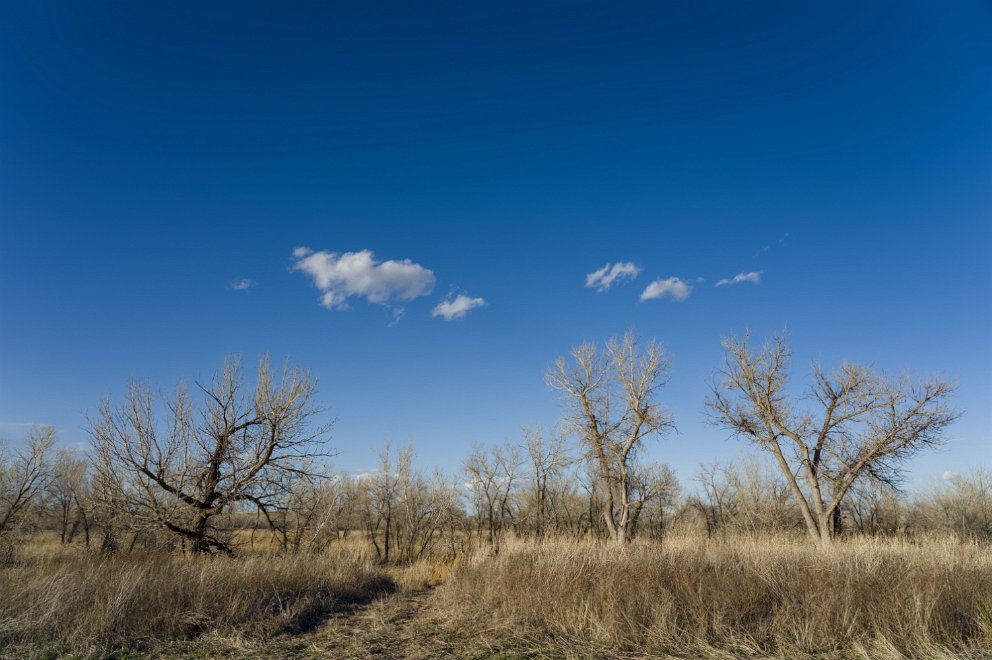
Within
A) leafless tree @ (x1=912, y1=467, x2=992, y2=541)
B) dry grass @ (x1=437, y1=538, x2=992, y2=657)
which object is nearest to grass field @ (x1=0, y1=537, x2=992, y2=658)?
dry grass @ (x1=437, y1=538, x2=992, y2=657)

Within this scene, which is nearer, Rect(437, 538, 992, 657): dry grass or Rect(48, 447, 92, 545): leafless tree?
Rect(437, 538, 992, 657): dry grass

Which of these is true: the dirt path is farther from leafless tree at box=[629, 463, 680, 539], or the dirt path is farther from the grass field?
leafless tree at box=[629, 463, 680, 539]

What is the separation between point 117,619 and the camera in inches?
296

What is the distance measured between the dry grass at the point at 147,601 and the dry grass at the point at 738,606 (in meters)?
3.29

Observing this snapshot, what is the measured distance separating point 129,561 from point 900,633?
46.5ft

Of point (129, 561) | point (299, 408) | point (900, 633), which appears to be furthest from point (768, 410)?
point (129, 561)

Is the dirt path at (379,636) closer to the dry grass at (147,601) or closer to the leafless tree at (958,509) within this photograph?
the dry grass at (147,601)

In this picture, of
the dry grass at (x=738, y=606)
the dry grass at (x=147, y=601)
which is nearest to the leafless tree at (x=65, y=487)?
the dry grass at (x=147, y=601)

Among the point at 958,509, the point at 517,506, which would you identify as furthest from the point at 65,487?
the point at 958,509

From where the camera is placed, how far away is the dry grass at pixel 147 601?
711 centimetres

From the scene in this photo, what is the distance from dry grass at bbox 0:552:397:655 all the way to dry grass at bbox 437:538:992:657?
3.29 meters

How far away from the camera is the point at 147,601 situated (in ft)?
26.7

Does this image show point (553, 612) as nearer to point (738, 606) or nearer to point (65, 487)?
point (738, 606)

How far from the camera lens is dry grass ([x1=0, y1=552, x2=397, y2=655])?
23.3 ft
